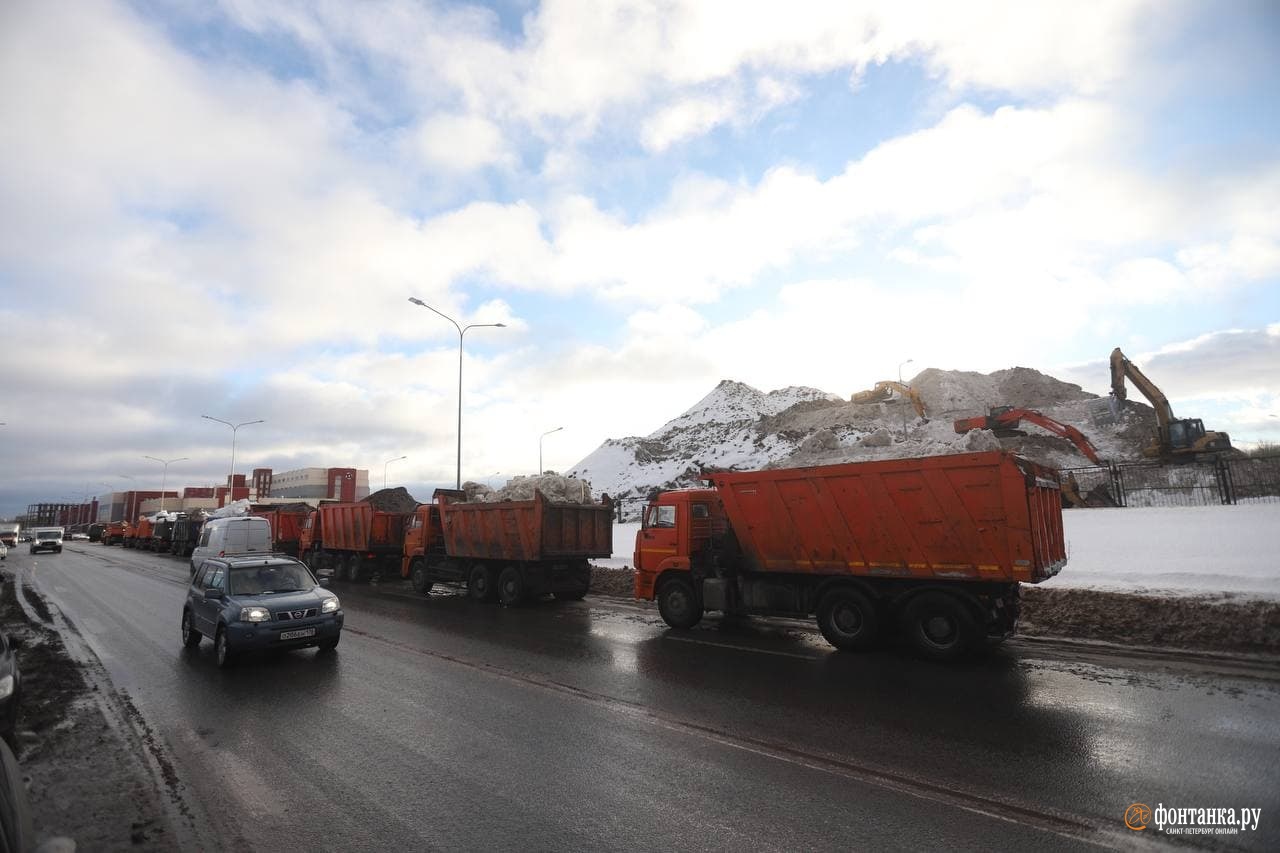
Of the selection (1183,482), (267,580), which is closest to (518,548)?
(267,580)

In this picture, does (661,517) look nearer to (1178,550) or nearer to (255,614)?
(255,614)

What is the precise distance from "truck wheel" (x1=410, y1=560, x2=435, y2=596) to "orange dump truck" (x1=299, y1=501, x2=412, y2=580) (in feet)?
8.45

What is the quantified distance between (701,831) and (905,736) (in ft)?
8.75

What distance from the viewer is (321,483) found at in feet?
413

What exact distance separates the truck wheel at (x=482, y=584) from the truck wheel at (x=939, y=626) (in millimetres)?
10841

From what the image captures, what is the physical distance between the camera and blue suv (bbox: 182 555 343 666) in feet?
29.0

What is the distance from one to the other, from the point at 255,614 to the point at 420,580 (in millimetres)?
10322

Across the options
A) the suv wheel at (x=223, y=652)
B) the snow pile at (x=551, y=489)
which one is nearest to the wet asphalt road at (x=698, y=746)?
the suv wheel at (x=223, y=652)

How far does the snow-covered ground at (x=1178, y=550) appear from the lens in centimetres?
1121

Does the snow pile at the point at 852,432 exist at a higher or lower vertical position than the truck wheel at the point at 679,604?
higher

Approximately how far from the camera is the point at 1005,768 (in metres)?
5.12

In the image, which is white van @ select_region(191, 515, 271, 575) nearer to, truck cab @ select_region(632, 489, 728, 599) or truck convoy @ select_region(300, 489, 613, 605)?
truck convoy @ select_region(300, 489, 613, 605)

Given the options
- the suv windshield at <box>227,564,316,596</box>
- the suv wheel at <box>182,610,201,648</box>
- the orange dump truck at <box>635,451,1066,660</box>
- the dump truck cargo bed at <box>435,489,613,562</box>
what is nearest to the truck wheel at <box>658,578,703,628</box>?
Answer: the orange dump truck at <box>635,451,1066,660</box>

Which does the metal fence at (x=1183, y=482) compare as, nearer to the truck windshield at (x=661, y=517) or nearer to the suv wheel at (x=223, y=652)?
the truck windshield at (x=661, y=517)
